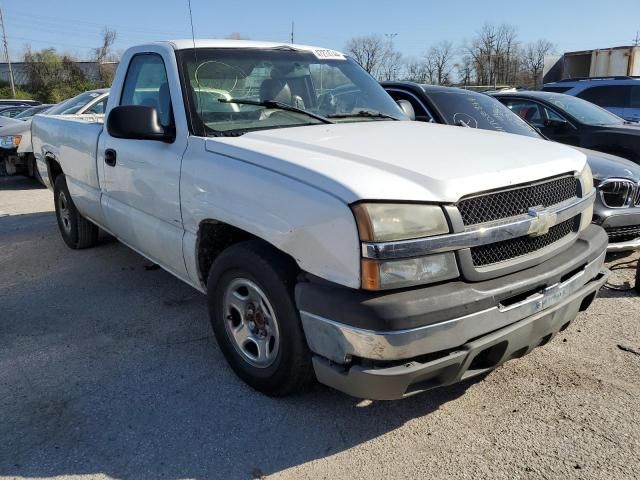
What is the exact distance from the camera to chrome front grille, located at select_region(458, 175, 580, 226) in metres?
2.43

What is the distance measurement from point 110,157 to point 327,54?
1.84m

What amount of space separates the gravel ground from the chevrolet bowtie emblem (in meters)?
0.97

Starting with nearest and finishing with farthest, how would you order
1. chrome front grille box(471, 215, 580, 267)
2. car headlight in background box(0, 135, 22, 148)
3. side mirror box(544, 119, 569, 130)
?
chrome front grille box(471, 215, 580, 267), side mirror box(544, 119, 569, 130), car headlight in background box(0, 135, 22, 148)

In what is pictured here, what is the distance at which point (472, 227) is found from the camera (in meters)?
2.40

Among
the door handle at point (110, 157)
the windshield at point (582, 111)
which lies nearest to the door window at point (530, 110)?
the windshield at point (582, 111)

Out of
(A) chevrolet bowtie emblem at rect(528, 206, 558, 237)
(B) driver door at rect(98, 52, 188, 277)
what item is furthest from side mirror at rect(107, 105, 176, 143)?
(A) chevrolet bowtie emblem at rect(528, 206, 558, 237)

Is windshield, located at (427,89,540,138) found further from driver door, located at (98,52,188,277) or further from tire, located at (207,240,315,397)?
tire, located at (207,240,315,397)

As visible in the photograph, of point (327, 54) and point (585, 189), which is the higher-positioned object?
point (327, 54)

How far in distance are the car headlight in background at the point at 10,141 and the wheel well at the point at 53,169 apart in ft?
18.0

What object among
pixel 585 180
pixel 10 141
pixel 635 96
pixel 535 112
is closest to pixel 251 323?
pixel 585 180

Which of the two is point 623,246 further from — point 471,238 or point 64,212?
point 64,212

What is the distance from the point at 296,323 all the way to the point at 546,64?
2600cm

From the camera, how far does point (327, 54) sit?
4.31 metres

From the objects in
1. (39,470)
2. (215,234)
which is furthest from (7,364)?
(215,234)
